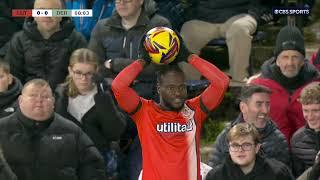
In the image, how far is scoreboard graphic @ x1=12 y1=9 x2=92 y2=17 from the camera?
8125mm

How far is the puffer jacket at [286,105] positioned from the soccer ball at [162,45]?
49.7 inches

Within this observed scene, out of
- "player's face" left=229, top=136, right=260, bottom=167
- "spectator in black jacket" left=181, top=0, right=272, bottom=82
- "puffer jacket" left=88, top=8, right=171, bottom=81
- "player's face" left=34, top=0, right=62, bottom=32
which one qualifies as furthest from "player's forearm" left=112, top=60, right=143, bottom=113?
"spectator in black jacket" left=181, top=0, right=272, bottom=82

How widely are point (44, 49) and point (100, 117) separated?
3.46 ft

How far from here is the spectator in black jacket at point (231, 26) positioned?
9.10 m

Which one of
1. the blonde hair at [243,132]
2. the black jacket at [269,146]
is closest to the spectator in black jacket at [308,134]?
the black jacket at [269,146]

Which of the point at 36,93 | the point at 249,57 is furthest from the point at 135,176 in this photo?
the point at 249,57

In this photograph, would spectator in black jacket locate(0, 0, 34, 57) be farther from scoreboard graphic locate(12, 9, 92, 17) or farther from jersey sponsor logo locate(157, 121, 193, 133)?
jersey sponsor logo locate(157, 121, 193, 133)

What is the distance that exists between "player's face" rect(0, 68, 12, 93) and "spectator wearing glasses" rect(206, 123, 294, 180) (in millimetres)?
2083

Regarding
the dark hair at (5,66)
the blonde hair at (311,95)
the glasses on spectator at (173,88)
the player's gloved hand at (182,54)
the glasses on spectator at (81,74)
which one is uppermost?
the player's gloved hand at (182,54)

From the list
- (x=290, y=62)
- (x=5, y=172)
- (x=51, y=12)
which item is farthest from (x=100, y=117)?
(x=290, y=62)

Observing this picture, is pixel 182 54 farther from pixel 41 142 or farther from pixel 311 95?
pixel 41 142

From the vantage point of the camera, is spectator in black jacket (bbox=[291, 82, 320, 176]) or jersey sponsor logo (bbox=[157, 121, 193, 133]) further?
spectator in black jacket (bbox=[291, 82, 320, 176])

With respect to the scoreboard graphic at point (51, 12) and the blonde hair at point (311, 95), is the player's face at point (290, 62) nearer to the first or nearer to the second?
the blonde hair at point (311, 95)

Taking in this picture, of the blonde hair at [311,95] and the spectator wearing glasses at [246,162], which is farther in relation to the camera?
the blonde hair at [311,95]
